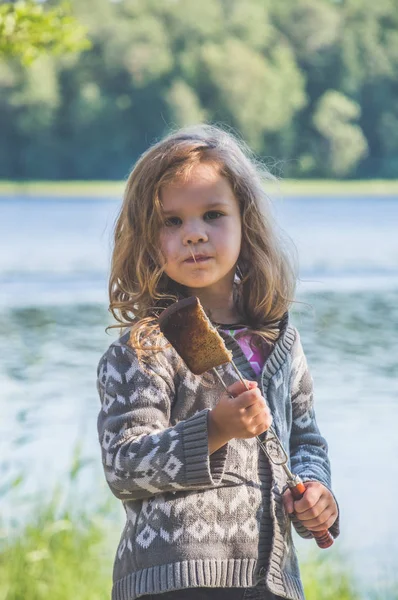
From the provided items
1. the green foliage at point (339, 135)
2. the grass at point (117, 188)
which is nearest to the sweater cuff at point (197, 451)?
the green foliage at point (339, 135)

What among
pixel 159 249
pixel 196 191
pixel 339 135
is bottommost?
pixel 339 135

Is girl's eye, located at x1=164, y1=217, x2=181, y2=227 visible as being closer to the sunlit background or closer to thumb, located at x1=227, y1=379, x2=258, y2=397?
thumb, located at x1=227, y1=379, x2=258, y2=397

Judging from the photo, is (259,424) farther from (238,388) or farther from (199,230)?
(199,230)

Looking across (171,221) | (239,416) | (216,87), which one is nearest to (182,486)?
(239,416)

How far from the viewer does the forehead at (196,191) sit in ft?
6.88

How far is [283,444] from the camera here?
2.08 meters

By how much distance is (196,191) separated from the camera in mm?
2105

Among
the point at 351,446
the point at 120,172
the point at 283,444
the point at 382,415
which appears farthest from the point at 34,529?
the point at 120,172

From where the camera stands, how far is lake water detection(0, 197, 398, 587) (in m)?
4.73

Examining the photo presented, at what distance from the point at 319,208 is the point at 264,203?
41.0ft

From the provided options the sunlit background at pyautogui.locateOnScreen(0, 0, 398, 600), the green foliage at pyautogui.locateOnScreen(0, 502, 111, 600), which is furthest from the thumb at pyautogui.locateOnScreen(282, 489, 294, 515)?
the sunlit background at pyautogui.locateOnScreen(0, 0, 398, 600)

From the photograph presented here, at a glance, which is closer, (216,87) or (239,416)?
(239,416)

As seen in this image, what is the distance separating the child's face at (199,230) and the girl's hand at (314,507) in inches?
16.5

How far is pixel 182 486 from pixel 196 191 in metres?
0.56
